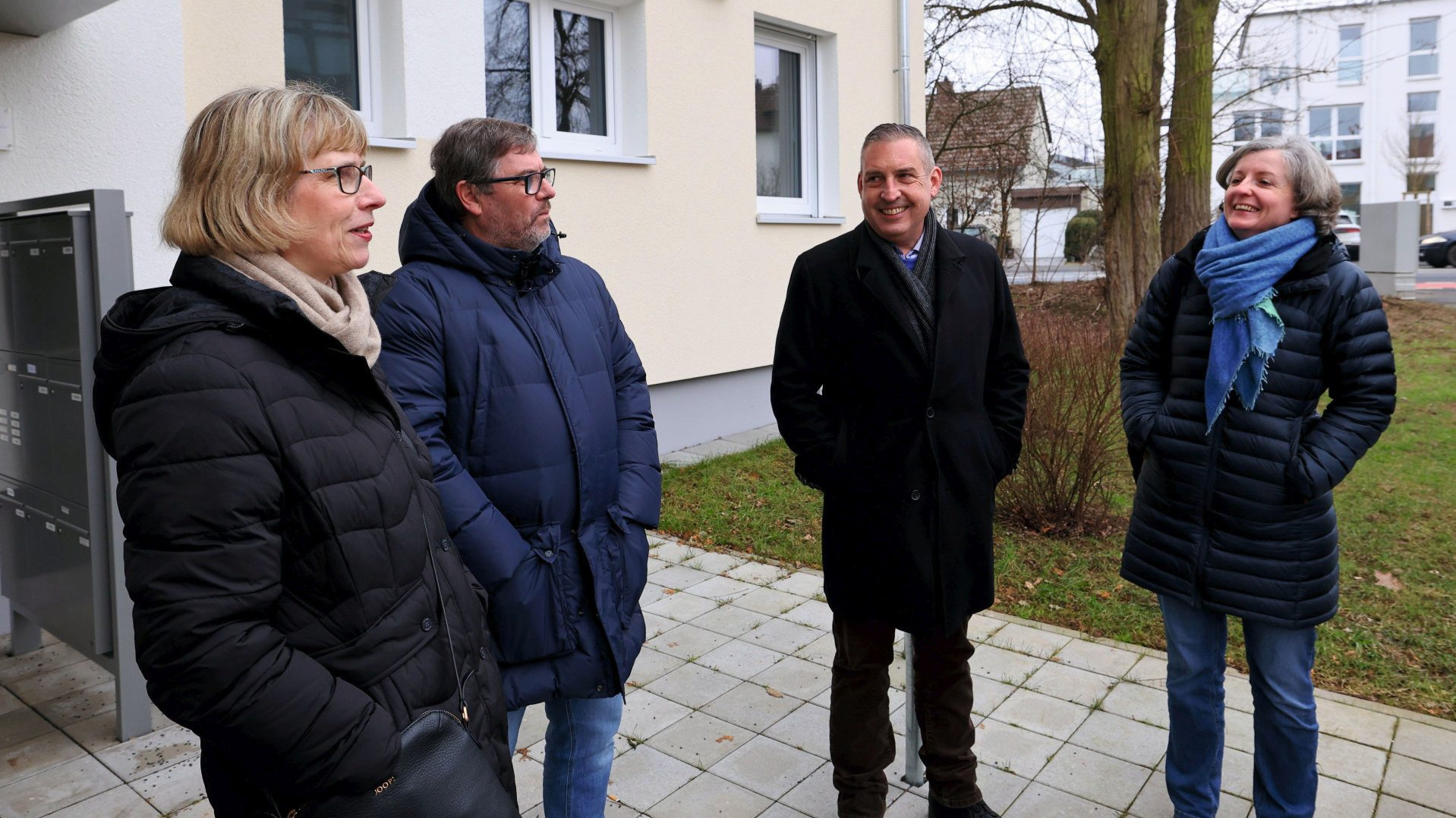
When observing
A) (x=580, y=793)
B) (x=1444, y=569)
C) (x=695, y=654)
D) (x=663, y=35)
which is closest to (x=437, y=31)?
(x=663, y=35)

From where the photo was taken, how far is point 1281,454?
277 cm

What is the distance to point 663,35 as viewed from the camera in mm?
7945

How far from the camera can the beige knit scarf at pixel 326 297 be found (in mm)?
1681

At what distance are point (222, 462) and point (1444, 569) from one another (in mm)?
6106

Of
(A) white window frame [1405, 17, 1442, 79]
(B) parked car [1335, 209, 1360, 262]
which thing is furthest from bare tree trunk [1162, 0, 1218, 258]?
(A) white window frame [1405, 17, 1442, 79]

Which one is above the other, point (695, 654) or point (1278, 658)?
point (1278, 658)

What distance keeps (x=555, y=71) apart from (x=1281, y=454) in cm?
604

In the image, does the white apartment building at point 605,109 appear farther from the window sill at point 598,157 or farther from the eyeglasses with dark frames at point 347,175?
the eyeglasses with dark frames at point 347,175

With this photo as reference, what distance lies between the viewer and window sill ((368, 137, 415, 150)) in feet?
19.7

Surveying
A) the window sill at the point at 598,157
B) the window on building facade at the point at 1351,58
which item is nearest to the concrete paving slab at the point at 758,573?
the window sill at the point at 598,157

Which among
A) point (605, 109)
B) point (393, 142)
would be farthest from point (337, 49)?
point (605, 109)

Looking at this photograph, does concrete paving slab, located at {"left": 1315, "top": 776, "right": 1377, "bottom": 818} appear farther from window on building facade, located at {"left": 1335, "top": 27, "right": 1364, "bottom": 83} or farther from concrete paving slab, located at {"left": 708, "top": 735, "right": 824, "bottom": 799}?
window on building facade, located at {"left": 1335, "top": 27, "right": 1364, "bottom": 83}

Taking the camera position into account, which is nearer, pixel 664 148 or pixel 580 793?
pixel 580 793

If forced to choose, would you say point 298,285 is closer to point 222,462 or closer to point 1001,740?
point 222,462
